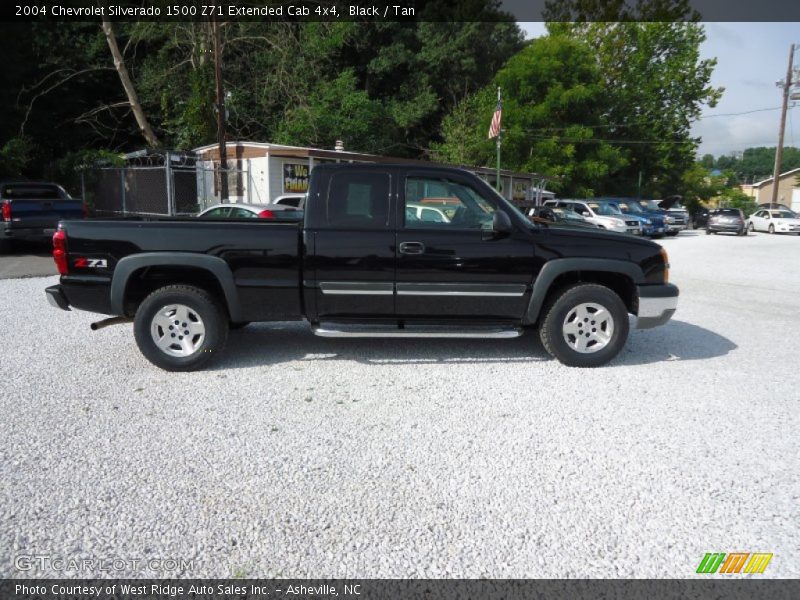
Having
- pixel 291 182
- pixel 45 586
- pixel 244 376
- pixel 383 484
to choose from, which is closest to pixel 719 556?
pixel 383 484

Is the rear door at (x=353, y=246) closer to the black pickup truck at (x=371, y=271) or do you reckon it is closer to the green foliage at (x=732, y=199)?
the black pickup truck at (x=371, y=271)

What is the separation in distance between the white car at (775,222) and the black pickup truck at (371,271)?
101ft

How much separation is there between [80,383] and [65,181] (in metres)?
22.8

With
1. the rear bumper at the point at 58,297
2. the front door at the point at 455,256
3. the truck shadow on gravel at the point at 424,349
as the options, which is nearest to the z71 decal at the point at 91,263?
the rear bumper at the point at 58,297

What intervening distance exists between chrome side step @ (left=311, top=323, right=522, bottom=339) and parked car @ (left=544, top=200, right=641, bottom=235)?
62.3ft

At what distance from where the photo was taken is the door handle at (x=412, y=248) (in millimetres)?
5047

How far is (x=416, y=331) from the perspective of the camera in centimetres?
519

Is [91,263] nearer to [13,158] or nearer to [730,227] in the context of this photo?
[13,158]

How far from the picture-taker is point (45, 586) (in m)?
2.36

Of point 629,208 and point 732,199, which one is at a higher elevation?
point 732,199

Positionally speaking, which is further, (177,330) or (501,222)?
(177,330)

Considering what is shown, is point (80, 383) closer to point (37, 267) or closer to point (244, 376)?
point (244, 376)

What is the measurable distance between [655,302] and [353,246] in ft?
9.21

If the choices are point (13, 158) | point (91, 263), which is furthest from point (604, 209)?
point (13, 158)
